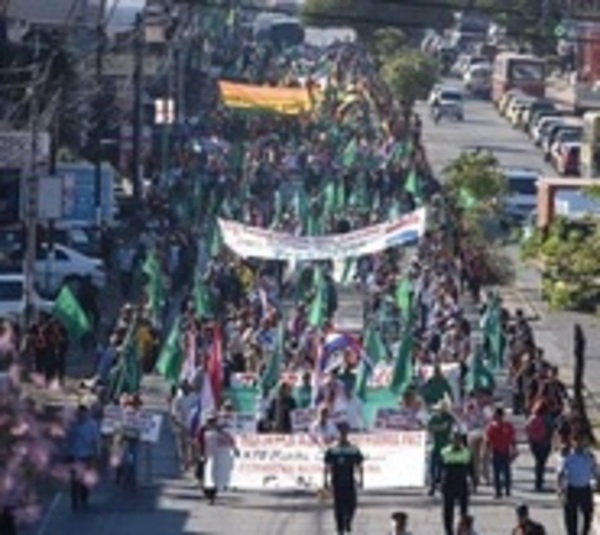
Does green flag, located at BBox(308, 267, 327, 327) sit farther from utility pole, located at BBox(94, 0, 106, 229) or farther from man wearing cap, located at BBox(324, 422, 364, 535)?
man wearing cap, located at BBox(324, 422, 364, 535)

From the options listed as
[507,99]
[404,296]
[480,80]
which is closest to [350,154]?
[404,296]

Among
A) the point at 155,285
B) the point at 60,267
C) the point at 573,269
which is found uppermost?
the point at 573,269

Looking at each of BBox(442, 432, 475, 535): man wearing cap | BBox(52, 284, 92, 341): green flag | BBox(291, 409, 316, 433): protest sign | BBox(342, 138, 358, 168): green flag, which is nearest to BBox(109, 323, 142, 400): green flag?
BBox(291, 409, 316, 433): protest sign

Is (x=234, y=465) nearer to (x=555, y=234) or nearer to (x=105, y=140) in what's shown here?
(x=555, y=234)

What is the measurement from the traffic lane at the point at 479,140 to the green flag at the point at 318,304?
3126 cm

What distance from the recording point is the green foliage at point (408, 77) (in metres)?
92.6

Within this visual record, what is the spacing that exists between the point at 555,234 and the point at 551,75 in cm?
7729

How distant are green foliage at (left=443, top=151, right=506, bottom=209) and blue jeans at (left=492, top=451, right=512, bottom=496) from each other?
28291 millimetres

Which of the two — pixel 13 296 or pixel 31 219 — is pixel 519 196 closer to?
pixel 13 296

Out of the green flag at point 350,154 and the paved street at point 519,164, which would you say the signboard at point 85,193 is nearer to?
the paved street at point 519,164

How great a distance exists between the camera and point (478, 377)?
3425 centimetres

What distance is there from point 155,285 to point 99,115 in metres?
22.7

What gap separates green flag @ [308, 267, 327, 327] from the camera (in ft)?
130

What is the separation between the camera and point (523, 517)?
73.9 feet
